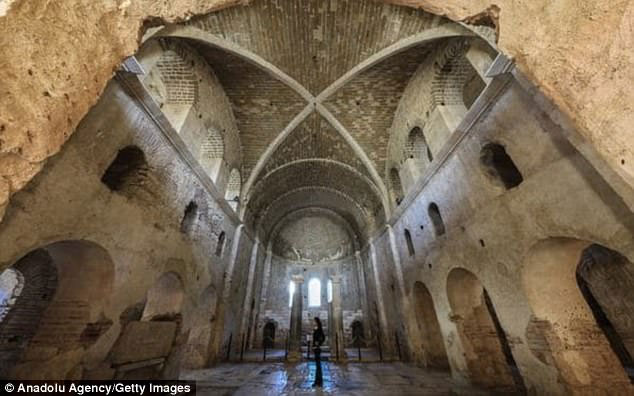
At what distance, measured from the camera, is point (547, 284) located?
13.8 feet

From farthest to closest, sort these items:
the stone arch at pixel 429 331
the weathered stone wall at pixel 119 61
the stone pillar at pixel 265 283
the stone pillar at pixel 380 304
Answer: the stone pillar at pixel 265 283 < the stone pillar at pixel 380 304 < the stone arch at pixel 429 331 < the weathered stone wall at pixel 119 61

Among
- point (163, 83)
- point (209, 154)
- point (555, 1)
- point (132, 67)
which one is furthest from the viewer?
point (209, 154)

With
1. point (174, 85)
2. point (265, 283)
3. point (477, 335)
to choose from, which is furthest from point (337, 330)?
point (174, 85)

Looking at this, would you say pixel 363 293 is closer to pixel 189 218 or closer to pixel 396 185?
pixel 396 185

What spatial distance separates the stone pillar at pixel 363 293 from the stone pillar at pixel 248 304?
6597 mm

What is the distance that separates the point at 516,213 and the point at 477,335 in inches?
141

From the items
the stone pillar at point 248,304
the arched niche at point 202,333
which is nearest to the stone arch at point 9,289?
the arched niche at point 202,333

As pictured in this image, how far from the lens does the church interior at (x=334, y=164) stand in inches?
75.5

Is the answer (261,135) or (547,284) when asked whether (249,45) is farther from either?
(547,284)

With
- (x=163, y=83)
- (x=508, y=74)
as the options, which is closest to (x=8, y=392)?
(x=163, y=83)

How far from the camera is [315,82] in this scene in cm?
821

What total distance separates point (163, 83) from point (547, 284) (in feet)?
32.9

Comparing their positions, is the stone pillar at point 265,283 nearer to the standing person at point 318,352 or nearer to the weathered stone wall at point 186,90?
the weathered stone wall at point 186,90

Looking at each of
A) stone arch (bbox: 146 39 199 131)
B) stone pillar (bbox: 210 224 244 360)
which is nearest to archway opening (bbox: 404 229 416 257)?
stone pillar (bbox: 210 224 244 360)
